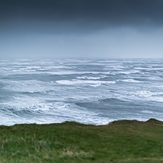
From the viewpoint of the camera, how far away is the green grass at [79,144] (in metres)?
17.8

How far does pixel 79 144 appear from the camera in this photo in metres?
20.8

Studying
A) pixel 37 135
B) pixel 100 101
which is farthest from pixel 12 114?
pixel 37 135

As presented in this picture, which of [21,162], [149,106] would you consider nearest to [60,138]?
[21,162]

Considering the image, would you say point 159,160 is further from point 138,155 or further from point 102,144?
point 102,144

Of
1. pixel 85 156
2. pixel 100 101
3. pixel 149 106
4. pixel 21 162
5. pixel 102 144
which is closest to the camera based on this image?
pixel 21 162

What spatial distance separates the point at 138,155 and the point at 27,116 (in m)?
37.1

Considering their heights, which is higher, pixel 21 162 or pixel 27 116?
pixel 21 162

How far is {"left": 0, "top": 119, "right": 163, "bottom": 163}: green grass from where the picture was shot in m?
17.8

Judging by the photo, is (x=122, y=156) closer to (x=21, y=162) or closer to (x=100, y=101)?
(x=21, y=162)

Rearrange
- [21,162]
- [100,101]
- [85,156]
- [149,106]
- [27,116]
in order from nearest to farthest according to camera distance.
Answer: [21,162] → [85,156] → [27,116] → [149,106] → [100,101]

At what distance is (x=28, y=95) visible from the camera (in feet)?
253

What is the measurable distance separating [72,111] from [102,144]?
3755 centimetres

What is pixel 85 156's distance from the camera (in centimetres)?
1820

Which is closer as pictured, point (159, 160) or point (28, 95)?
point (159, 160)
